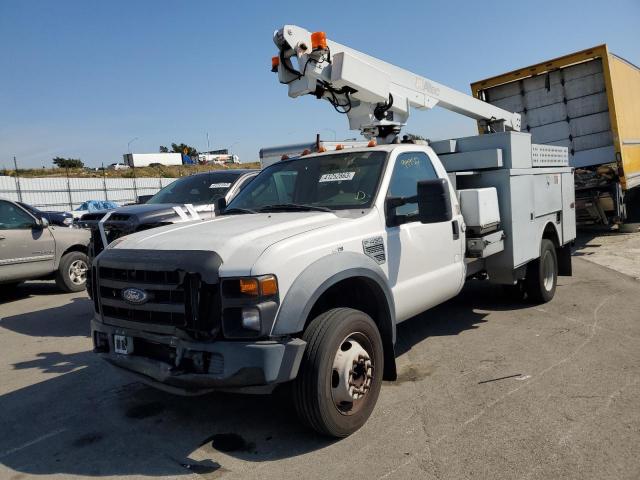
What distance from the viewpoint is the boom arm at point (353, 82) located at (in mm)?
5000

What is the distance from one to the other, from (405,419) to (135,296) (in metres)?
2.02

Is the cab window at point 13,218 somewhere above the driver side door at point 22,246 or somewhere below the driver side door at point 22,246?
above

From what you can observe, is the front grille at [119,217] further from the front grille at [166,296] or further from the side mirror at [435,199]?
the side mirror at [435,199]

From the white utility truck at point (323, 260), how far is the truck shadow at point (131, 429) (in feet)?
1.53

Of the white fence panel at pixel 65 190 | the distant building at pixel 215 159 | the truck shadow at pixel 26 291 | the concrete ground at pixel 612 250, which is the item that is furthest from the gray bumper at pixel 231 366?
the distant building at pixel 215 159

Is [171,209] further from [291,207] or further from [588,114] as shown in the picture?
[588,114]

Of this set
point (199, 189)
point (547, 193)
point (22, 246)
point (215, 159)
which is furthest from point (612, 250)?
point (215, 159)

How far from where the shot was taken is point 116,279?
3.46 m

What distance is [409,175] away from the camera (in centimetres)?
449

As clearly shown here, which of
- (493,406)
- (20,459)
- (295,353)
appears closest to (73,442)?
(20,459)

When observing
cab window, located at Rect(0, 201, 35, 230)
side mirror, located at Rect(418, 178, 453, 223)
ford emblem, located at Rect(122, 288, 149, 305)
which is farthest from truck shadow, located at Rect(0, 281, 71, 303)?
side mirror, located at Rect(418, 178, 453, 223)

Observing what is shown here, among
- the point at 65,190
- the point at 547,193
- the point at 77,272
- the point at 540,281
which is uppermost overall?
the point at 65,190

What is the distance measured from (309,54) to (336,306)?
2.62 m

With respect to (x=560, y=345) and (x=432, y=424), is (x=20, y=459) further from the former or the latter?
(x=560, y=345)
